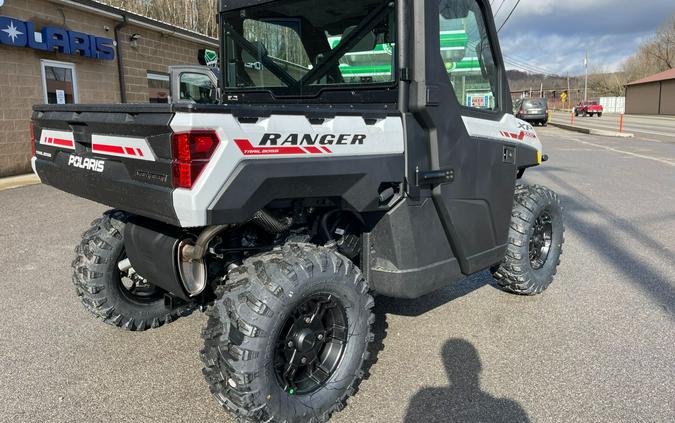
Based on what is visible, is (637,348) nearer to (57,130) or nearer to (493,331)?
(493,331)

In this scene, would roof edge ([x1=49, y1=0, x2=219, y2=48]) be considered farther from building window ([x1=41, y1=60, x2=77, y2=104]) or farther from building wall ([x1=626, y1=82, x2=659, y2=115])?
building wall ([x1=626, y1=82, x2=659, y2=115])

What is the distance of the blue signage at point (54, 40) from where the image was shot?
34.7 feet

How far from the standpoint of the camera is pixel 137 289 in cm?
382

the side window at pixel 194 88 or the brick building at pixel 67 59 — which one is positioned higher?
the brick building at pixel 67 59

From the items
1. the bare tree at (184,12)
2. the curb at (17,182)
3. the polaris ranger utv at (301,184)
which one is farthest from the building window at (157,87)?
the polaris ranger utv at (301,184)

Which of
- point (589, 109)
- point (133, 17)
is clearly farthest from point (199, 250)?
point (589, 109)

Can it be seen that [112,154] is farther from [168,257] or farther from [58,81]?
[58,81]

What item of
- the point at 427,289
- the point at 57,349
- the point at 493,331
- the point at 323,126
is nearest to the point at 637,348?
the point at 493,331

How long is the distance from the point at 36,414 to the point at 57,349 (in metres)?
0.81

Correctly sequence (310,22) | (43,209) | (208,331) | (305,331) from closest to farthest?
(208,331), (305,331), (310,22), (43,209)

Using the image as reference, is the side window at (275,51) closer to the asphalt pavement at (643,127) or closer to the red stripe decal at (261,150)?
the red stripe decal at (261,150)

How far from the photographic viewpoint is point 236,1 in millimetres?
3674

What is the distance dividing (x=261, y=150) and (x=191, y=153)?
312 millimetres

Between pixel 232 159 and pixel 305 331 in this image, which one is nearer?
pixel 232 159
